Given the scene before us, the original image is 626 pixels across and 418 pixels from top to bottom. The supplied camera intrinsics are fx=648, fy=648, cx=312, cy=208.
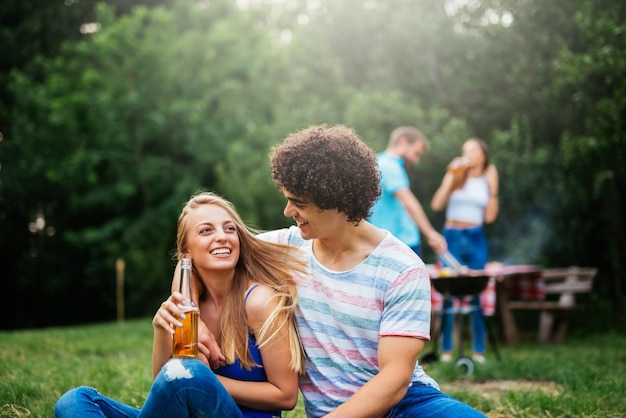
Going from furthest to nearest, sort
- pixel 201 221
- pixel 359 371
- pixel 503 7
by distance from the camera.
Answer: pixel 503 7, pixel 201 221, pixel 359 371

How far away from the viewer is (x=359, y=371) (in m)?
2.51

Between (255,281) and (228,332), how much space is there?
25 centimetres

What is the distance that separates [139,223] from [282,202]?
20.1 feet

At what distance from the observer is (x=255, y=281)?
2754 millimetres

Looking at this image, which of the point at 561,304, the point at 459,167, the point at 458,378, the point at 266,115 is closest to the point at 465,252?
the point at 459,167

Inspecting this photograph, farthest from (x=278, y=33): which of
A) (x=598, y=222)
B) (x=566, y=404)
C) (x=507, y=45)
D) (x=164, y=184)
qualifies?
(x=566, y=404)

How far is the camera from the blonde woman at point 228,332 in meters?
2.27

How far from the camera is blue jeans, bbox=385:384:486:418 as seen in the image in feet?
7.71

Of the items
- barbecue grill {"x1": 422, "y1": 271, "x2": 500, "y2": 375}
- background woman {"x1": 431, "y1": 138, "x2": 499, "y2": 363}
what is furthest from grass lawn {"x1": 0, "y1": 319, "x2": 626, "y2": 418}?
background woman {"x1": 431, "y1": 138, "x2": 499, "y2": 363}

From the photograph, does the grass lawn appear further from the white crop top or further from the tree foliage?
the tree foliage

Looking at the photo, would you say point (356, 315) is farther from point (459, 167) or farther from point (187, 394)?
point (459, 167)

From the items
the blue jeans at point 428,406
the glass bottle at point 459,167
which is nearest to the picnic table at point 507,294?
the glass bottle at point 459,167

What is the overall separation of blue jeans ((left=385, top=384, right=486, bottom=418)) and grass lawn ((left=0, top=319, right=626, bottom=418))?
63.4 inches

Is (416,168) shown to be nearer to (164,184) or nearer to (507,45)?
(507,45)
